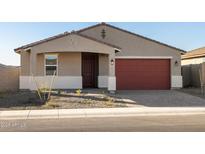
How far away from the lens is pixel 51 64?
24109 mm

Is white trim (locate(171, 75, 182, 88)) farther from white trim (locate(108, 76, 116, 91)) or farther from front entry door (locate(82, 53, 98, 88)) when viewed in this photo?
white trim (locate(108, 76, 116, 91))

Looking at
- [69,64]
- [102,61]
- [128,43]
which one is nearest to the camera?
[69,64]

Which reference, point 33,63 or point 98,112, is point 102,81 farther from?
point 98,112

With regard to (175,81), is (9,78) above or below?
above

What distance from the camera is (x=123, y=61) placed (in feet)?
86.5

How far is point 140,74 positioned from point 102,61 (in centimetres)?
317

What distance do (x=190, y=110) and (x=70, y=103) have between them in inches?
225

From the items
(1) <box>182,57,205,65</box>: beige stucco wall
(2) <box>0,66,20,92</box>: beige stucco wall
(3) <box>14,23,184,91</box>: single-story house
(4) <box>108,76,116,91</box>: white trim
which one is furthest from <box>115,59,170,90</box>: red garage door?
(2) <box>0,66,20,92</box>: beige stucco wall

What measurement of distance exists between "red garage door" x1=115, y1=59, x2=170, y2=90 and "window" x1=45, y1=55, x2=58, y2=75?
4.77 metres

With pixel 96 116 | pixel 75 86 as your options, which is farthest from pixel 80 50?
pixel 96 116

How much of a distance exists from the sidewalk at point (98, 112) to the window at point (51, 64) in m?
8.90

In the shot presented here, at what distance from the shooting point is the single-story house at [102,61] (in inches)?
885

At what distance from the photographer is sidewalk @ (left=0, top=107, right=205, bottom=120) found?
14117mm

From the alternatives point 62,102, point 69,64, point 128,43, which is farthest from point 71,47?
point 62,102
